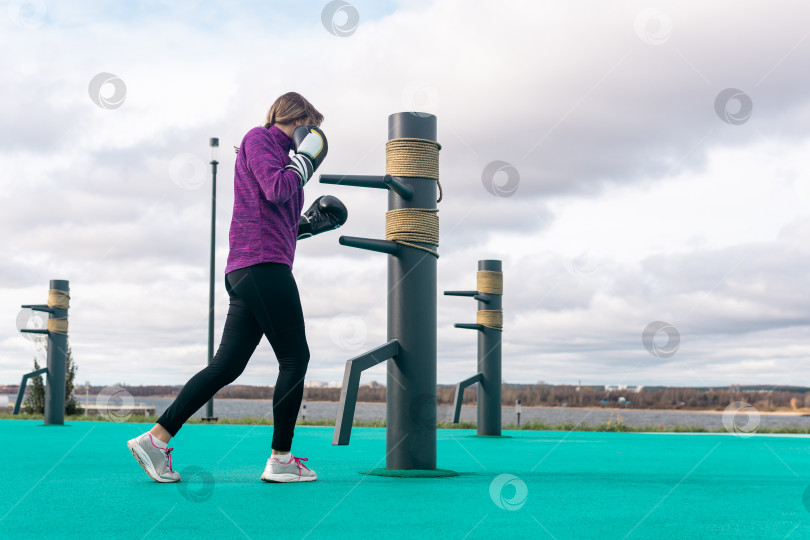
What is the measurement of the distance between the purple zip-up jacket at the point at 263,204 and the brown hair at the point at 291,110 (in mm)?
121

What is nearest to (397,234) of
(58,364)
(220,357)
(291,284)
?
(291,284)

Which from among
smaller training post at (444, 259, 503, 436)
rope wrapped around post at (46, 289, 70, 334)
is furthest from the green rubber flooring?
rope wrapped around post at (46, 289, 70, 334)

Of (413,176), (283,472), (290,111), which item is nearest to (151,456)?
(283,472)

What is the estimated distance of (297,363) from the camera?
384 cm

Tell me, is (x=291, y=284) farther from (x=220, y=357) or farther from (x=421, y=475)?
(x=421, y=475)

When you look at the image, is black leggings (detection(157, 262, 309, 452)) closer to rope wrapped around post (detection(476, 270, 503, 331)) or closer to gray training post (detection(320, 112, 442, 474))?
gray training post (detection(320, 112, 442, 474))

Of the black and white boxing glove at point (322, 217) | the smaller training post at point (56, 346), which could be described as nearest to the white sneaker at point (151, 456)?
the black and white boxing glove at point (322, 217)

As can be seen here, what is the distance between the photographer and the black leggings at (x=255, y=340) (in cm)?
372

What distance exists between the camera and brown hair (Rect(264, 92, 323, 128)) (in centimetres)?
405

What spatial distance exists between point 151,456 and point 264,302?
86 centimetres

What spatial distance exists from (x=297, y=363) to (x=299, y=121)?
4.02 feet

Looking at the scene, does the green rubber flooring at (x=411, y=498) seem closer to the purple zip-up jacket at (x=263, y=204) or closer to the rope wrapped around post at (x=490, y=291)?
the purple zip-up jacket at (x=263, y=204)

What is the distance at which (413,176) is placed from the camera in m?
4.46

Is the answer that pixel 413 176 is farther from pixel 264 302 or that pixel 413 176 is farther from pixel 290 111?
pixel 264 302
